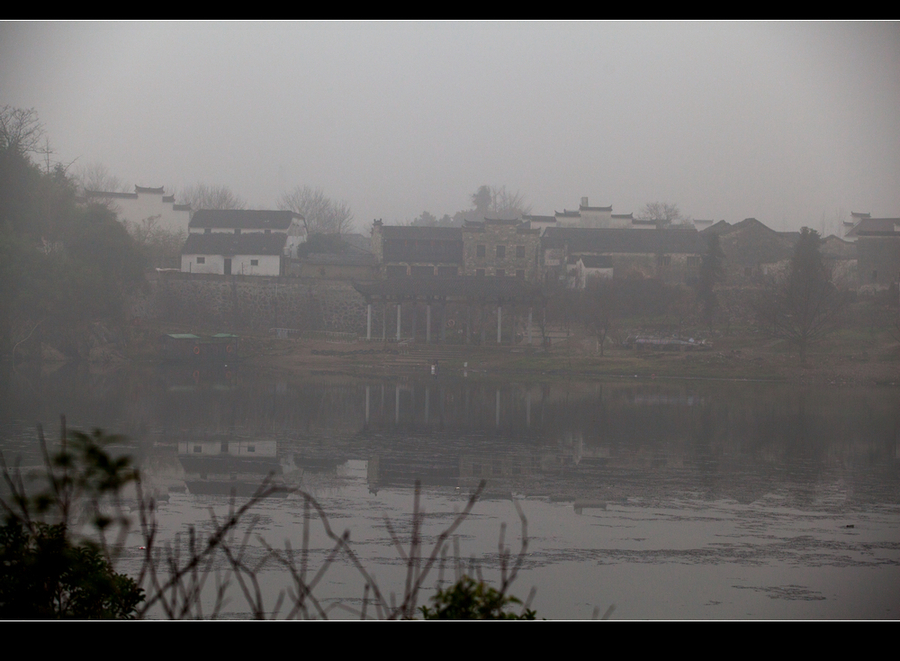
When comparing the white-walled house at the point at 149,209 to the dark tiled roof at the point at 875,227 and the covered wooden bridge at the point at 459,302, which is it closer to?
the covered wooden bridge at the point at 459,302

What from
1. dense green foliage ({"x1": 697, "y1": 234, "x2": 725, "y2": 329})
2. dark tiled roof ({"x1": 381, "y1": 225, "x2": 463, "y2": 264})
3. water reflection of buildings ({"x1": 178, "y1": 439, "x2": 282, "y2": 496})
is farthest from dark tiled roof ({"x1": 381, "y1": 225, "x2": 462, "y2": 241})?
water reflection of buildings ({"x1": 178, "y1": 439, "x2": 282, "y2": 496})

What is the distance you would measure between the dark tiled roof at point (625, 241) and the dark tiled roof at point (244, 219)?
15.8 m

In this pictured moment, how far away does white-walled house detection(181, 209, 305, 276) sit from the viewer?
1893 inches

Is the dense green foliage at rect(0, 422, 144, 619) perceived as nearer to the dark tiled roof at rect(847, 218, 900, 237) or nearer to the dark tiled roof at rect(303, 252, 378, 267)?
the dark tiled roof at rect(303, 252, 378, 267)

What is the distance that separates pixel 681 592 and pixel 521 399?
1693 cm

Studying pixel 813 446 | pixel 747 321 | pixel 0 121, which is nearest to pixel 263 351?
pixel 0 121

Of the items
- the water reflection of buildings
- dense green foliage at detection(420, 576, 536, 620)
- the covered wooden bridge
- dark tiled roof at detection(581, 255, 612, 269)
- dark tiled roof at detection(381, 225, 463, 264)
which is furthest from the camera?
dark tiled roof at detection(381, 225, 463, 264)

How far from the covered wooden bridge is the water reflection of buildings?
2464cm

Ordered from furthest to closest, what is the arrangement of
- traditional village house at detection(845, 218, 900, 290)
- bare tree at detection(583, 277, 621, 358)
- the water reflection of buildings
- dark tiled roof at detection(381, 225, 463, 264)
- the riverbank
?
dark tiled roof at detection(381, 225, 463, 264) → traditional village house at detection(845, 218, 900, 290) → bare tree at detection(583, 277, 621, 358) → the riverbank → the water reflection of buildings

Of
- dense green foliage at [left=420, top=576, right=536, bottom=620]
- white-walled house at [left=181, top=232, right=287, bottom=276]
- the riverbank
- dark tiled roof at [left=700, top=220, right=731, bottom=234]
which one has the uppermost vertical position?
dark tiled roof at [left=700, top=220, right=731, bottom=234]

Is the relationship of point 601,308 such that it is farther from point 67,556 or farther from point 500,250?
point 67,556

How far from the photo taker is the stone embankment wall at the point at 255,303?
145ft

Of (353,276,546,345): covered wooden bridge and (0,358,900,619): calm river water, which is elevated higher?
(353,276,546,345): covered wooden bridge
